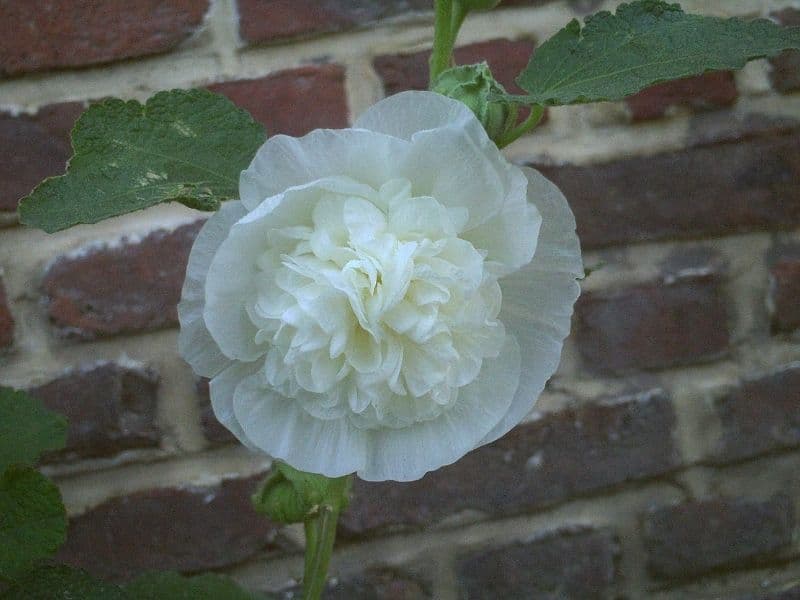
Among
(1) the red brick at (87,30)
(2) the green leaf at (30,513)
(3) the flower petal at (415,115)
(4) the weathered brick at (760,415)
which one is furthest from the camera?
(4) the weathered brick at (760,415)

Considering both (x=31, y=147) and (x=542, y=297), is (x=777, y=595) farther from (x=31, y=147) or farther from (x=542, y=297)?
(x=31, y=147)

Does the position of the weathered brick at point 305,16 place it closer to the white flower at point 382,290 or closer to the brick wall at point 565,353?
the brick wall at point 565,353

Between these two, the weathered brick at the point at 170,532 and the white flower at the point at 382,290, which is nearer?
the white flower at the point at 382,290

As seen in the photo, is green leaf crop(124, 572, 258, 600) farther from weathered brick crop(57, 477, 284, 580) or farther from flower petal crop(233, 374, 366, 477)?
weathered brick crop(57, 477, 284, 580)

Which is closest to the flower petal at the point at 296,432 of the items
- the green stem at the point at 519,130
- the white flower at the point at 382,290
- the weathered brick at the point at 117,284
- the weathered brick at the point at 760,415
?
the white flower at the point at 382,290

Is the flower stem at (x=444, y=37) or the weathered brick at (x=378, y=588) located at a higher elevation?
the flower stem at (x=444, y=37)

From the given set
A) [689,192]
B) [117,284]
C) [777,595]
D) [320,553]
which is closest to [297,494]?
[320,553]

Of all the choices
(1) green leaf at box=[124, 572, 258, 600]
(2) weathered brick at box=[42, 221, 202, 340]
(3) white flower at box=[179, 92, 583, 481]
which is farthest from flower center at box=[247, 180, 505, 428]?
(2) weathered brick at box=[42, 221, 202, 340]

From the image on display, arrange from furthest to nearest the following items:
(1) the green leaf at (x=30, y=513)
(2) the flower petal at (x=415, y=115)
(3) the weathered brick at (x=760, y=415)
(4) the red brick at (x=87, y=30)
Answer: (3) the weathered brick at (x=760, y=415) → (4) the red brick at (x=87, y=30) → (1) the green leaf at (x=30, y=513) → (2) the flower petal at (x=415, y=115)

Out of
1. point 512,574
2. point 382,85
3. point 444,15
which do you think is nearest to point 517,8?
point 382,85

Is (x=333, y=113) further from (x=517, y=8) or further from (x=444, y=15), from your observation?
(x=444, y=15)
